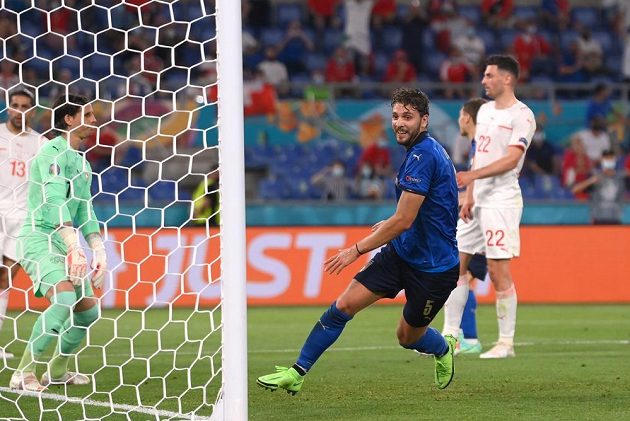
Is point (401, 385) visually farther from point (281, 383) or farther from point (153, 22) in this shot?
point (153, 22)

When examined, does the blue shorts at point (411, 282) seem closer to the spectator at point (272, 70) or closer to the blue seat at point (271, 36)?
the spectator at point (272, 70)

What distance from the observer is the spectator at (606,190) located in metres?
16.2

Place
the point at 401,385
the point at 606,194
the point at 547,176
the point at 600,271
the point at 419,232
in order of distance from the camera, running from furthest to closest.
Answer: the point at 547,176
the point at 606,194
the point at 600,271
the point at 401,385
the point at 419,232

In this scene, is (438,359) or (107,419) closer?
(107,419)

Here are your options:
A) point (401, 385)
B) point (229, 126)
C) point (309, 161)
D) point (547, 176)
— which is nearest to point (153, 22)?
point (309, 161)

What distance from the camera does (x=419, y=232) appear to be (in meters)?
6.75

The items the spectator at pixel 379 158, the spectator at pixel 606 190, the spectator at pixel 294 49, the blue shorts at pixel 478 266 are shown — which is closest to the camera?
the blue shorts at pixel 478 266

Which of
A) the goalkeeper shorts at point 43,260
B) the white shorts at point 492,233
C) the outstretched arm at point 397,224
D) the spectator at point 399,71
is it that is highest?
the outstretched arm at point 397,224

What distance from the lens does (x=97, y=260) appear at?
23.3 feet

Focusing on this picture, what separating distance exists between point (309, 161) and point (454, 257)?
10634mm

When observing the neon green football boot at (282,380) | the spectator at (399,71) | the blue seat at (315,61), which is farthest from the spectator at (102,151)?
the neon green football boot at (282,380)

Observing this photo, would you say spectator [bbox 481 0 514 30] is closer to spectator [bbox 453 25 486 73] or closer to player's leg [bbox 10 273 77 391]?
spectator [bbox 453 25 486 73]

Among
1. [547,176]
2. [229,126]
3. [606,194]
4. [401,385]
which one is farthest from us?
[547,176]

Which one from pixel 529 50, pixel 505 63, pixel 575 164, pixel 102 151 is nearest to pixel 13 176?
pixel 505 63
